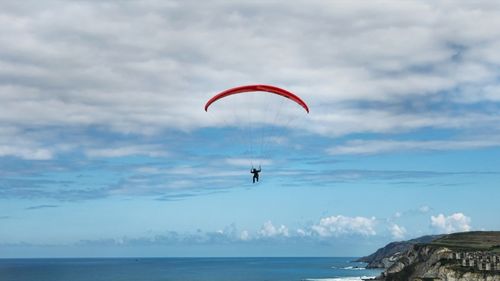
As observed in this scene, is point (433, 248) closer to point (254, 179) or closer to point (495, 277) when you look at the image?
point (495, 277)

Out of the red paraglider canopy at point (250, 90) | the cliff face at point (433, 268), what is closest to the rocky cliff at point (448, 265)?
the cliff face at point (433, 268)

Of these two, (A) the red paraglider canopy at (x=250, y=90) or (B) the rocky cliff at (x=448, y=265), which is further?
(B) the rocky cliff at (x=448, y=265)

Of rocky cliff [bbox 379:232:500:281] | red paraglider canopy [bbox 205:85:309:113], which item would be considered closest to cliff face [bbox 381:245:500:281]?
rocky cliff [bbox 379:232:500:281]

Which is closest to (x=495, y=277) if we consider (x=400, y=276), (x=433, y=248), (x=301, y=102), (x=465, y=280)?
(x=465, y=280)

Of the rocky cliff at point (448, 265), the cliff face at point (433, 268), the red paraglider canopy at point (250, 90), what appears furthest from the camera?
the rocky cliff at point (448, 265)

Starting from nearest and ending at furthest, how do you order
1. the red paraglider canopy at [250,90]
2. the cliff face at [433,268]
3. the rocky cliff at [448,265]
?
the red paraglider canopy at [250,90], the cliff face at [433,268], the rocky cliff at [448,265]

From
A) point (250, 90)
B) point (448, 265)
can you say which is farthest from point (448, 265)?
point (250, 90)

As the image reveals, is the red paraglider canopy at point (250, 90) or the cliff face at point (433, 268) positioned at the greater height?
the red paraglider canopy at point (250, 90)

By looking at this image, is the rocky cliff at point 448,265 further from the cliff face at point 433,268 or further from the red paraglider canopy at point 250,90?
the red paraglider canopy at point 250,90
